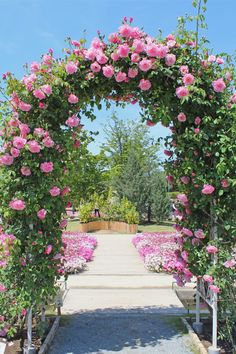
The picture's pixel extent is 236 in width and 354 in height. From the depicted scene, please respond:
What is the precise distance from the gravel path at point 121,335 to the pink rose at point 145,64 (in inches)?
126

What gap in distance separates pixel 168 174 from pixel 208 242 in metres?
1.08

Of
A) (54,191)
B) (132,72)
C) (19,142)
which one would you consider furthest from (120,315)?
(132,72)

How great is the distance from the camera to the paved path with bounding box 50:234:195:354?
15.7 ft

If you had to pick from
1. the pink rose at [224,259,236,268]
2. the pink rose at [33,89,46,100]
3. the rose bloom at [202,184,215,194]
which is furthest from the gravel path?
the pink rose at [33,89,46,100]

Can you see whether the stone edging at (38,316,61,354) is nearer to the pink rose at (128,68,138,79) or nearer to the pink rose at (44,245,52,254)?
the pink rose at (44,245,52,254)

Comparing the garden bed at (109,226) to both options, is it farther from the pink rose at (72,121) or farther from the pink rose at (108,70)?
the pink rose at (108,70)

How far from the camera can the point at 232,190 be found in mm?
4531

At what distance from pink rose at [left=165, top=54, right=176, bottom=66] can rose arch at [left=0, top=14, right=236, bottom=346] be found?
0.04 ft

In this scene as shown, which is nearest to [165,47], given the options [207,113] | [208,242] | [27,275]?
[207,113]

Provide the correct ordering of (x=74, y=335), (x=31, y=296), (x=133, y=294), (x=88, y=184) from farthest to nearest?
(x=88, y=184)
(x=133, y=294)
(x=74, y=335)
(x=31, y=296)

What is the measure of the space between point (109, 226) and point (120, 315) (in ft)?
53.4

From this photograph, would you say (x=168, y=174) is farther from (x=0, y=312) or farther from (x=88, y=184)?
(x=88, y=184)

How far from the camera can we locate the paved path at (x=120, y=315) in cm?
479

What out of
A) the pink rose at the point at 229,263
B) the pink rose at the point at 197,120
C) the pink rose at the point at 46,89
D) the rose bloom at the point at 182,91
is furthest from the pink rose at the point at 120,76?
the pink rose at the point at 229,263
